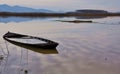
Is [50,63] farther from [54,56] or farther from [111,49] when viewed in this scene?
[111,49]

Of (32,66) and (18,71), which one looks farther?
(32,66)

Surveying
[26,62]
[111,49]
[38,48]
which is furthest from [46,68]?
[111,49]

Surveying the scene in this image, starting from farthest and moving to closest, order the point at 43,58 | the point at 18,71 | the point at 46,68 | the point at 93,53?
the point at 93,53 < the point at 43,58 < the point at 46,68 < the point at 18,71

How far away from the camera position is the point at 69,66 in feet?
41.4

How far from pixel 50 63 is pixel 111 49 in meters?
5.60

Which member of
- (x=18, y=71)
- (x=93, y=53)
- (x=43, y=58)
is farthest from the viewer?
(x=93, y=53)

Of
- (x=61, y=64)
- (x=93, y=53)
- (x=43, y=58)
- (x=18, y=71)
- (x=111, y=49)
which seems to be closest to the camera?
(x=18, y=71)

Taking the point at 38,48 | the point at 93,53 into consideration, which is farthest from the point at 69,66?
the point at 38,48

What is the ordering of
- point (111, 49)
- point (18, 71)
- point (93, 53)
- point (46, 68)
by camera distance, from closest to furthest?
1. point (18, 71)
2. point (46, 68)
3. point (93, 53)
4. point (111, 49)

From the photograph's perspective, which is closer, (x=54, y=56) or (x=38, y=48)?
(x=54, y=56)

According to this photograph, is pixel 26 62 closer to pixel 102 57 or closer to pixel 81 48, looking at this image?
pixel 102 57

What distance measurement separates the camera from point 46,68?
472 inches

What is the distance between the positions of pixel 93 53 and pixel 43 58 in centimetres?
317

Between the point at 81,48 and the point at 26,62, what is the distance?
579 cm
